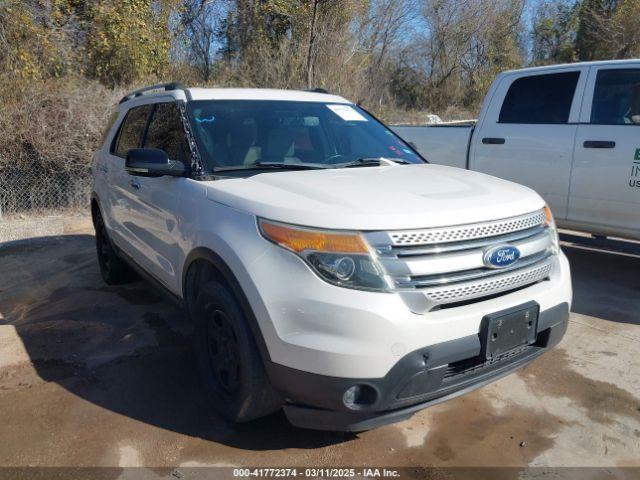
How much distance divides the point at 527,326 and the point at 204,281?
66.7 inches

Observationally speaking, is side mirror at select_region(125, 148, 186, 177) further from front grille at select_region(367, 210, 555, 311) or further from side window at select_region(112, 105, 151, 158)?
front grille at select_region(367, 210, 555, 311)

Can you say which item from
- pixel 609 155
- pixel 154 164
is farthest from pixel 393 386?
pixel 609 155

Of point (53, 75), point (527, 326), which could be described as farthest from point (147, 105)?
point (53, 75)

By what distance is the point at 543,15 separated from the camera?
94.6 ft

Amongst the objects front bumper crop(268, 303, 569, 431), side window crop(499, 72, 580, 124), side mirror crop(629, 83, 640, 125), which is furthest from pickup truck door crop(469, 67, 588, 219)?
front bumper crop(268, 303, 569, 431)

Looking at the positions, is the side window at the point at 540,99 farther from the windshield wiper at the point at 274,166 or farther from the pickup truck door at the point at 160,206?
the pickup truck door at the point at 160,206

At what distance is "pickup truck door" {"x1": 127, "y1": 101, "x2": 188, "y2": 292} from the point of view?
3398 millimetres

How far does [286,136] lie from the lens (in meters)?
3.65

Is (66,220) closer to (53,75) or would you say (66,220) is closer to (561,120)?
(53,75)

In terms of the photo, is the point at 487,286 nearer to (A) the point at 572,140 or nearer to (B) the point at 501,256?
(B) the point at 501,256

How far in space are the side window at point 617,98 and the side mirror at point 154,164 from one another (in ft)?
12.9

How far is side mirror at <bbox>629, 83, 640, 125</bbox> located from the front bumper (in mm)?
3389

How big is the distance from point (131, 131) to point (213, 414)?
8.41ft

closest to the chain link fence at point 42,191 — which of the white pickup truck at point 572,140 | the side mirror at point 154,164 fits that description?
the side mirror at point 154,164
